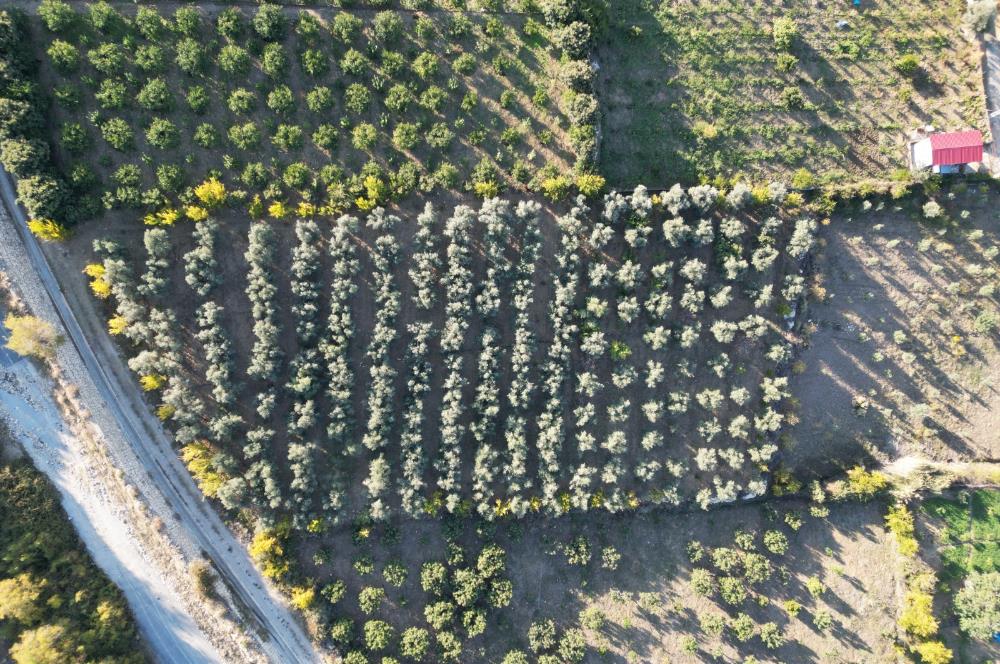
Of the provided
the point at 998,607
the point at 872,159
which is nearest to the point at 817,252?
the point at 872,159

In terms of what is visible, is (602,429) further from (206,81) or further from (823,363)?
(206,81)

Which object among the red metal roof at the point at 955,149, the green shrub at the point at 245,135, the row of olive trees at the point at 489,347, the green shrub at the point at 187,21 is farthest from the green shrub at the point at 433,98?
the red metal roof at the point at 955,149

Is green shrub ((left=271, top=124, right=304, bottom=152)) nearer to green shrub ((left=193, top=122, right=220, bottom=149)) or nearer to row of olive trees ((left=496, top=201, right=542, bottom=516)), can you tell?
green shrub ((left=193, top=122, right=220, bottom=149))

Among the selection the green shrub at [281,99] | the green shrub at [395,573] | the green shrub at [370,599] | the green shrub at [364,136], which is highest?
the green shrub at [281,99]

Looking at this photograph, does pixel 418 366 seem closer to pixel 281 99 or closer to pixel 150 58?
pixel 281 99

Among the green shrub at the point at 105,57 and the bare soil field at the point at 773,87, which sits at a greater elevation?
the green shrub at the point at 105,57

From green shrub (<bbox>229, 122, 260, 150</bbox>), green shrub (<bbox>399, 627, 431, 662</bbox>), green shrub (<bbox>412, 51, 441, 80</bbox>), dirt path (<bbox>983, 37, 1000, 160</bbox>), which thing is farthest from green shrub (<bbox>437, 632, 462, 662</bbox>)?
dirt path (<bbox>983, 37, 1000, 160</bbox>)

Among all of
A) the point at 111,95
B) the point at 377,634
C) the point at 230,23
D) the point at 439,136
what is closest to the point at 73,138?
the point at 111,95

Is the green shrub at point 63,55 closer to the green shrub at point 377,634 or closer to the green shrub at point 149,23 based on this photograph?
the green shrub at point 149,23
